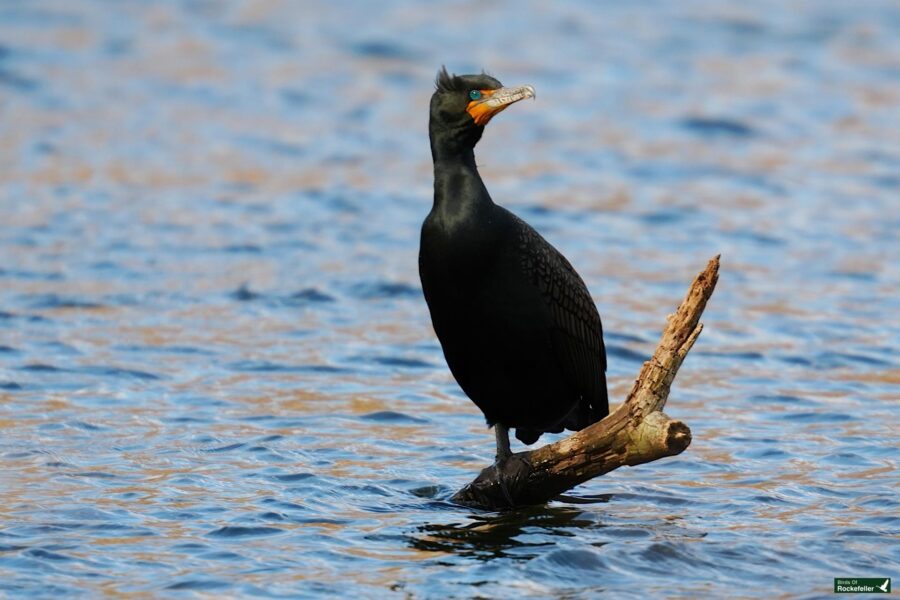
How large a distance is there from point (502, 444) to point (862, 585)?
1827 millimetres

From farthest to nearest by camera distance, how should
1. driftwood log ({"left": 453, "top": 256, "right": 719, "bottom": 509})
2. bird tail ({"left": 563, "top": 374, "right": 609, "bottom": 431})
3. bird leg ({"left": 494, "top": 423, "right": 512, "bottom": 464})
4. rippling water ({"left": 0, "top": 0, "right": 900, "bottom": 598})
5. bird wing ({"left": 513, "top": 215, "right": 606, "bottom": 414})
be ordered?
1. bird tail ({"left": 563, "top": 374, "right": 609, "bottom": 431})
2. bird leg ({"left": 494, "top": 423, "right": 512, "bottom": 464})
3. bird wing ({"left": 513, "top": 215, "right": 606, "bottom": 414})
4. rippling water ({"left": 0, "top": 0, "right": 900, "bottom": 598})
5. driftwood log ({"left": 453, "top": 256, "right": 719, "bottom": 509})

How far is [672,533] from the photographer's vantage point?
7223mm

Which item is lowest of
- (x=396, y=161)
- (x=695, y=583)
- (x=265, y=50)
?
(x=695, y=583)

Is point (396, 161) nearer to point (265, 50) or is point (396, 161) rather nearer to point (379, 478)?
point (265, 50)

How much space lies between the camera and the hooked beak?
6996mm

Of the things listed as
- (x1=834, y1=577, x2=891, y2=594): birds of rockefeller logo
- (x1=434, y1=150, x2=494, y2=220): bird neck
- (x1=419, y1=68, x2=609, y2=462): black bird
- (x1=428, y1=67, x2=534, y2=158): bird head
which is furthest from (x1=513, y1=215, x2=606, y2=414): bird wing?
(x1=834, y1=577, x2=891, y2=594): birds of rockefeller logo

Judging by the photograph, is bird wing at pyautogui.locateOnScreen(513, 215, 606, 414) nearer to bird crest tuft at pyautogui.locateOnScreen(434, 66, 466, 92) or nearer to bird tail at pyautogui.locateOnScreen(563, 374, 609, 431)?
bird tail at pyautogui.locateOnScreen(563, 374, 609, 431)

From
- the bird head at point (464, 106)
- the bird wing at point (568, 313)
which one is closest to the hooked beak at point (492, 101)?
the bird head at point (464, 106)

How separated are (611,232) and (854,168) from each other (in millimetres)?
3740

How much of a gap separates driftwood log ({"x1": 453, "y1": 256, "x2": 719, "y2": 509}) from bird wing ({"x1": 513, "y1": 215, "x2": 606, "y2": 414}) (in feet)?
1.71

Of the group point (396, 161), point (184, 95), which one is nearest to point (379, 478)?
point (396, 161)

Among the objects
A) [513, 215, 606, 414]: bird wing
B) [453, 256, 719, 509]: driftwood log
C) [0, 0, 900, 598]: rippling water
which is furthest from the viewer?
[513, 215, 606, 414]: bird wing

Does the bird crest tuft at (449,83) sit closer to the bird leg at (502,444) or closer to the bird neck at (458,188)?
the bird neck at (458,188)

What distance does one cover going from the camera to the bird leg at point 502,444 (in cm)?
749
